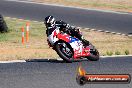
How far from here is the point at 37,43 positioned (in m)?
26.8

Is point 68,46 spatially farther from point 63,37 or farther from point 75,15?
point 75,15

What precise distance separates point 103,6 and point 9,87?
1113 inches

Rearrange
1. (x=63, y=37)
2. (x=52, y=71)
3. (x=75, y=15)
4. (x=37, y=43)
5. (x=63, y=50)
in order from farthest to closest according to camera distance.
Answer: (x=75, y=15) → (x=37, y=43) → (x=63, y=37) → (x=63, y=50) → (x=52, y=71)

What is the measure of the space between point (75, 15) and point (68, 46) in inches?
746

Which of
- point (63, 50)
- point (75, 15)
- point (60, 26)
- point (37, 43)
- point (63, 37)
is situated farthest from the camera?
point (75, 15)

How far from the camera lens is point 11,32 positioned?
29.8 meters

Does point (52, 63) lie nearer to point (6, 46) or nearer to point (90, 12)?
point (6, 46)

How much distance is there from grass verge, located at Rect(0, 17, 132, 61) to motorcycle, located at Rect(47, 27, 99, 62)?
4.68ft

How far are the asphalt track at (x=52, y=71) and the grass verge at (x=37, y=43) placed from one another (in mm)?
1745

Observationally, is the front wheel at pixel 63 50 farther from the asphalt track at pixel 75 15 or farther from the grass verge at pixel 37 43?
the asphalt track at pixel 75 15

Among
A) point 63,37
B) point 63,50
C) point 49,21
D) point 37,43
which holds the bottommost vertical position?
point 37,43

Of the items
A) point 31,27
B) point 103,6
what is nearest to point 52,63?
point 31,27

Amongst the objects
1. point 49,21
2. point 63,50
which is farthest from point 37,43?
point 63,50

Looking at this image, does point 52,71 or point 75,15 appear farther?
point 75,15
